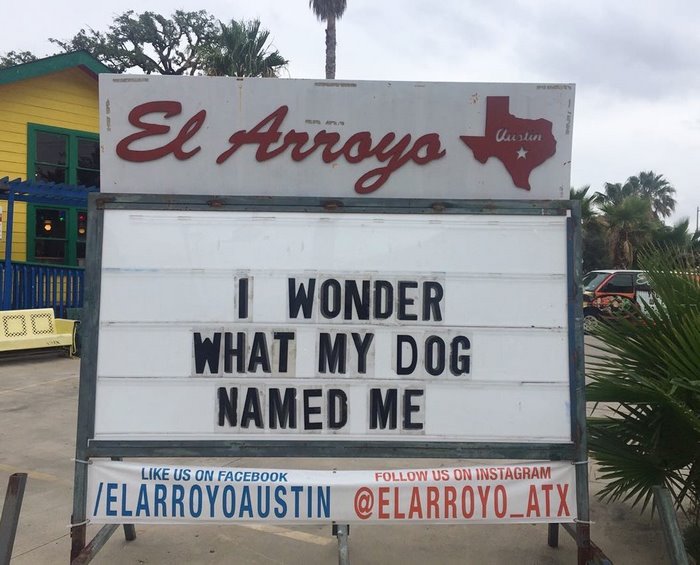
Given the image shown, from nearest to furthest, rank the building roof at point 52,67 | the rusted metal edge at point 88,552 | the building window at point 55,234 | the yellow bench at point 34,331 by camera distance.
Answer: the rusted metal edge at point 88,552
the yellow bench at point 34,331
the building roof at point 52,67
the building window at point 55,234

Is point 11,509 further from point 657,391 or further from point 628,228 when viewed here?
point 628,228

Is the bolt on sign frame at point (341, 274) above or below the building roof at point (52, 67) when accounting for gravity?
below

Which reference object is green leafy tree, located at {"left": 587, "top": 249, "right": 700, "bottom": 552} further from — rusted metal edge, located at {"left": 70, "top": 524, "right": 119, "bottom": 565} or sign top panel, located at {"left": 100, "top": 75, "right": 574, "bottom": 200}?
rusted metal edge, located at {"left": 70, "top": 524, "right": 119, "bottom": 565}

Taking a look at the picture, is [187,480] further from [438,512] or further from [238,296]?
[438,512]

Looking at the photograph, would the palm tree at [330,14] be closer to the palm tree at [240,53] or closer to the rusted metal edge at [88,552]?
the palm tree at [240,53]

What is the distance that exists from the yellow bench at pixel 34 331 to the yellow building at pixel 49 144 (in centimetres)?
294

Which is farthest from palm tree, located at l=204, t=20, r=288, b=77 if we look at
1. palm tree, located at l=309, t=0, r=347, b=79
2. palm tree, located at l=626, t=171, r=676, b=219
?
palm tree, located at l=626, t=171, r=676, b=219

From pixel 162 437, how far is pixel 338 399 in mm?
977

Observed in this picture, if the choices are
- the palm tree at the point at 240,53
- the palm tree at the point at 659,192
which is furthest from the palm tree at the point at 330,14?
the palm tree at the point at 659,192

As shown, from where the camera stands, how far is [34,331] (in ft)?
35.8

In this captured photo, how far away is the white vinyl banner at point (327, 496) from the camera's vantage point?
317cm

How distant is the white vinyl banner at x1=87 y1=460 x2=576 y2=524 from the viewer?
3.17 metres

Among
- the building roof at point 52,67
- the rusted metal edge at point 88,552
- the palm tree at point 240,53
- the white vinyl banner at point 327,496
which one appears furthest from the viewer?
the palm tree at point 240,53

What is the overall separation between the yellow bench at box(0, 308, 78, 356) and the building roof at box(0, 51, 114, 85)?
5526 millimetres
